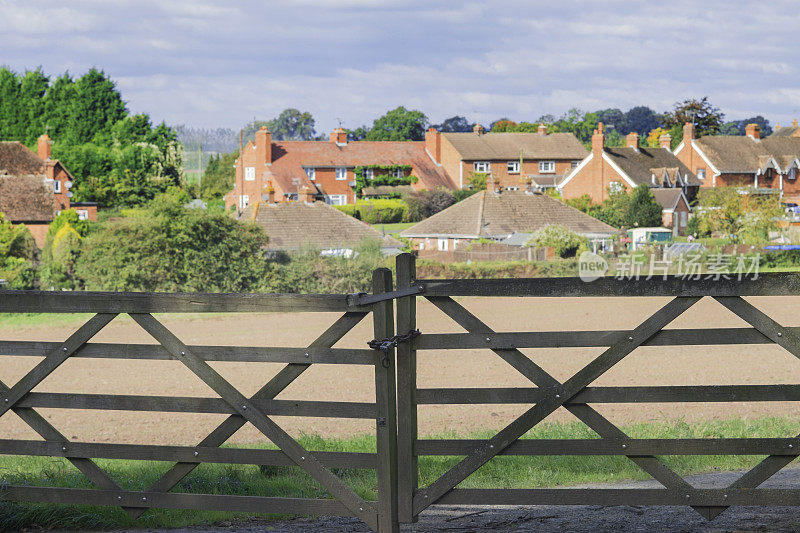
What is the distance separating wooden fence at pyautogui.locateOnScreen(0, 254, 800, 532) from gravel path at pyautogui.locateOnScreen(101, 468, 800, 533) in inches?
20.7

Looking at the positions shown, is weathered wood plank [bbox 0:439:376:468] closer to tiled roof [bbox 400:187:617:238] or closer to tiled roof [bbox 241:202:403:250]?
tiled roof [bbox 241:202:403:250]

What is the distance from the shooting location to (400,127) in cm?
15675

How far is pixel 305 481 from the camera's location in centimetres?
768

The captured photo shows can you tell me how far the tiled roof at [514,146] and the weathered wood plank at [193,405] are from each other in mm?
95606

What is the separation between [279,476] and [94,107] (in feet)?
328

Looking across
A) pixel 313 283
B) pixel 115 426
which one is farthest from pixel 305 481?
pixel 313 283

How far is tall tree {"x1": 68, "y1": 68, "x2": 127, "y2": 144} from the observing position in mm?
98938

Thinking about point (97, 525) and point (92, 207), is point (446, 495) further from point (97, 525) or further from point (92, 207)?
point (92, 207)

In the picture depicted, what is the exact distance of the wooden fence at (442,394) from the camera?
212 inches

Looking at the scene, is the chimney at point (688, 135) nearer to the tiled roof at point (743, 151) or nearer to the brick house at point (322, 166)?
the tiled roof at point (743, 151)

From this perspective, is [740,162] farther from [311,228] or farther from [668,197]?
[311,228]

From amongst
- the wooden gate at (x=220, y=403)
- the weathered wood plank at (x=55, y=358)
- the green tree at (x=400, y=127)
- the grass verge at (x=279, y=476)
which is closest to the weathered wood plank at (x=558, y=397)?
the wooden gate at (x=220, y=403)

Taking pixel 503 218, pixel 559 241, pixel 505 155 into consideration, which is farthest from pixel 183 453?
pixel 505 155

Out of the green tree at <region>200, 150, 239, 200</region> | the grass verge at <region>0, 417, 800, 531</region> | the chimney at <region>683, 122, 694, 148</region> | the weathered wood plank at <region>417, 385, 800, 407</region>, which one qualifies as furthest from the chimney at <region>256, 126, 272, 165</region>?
the weathered wood plank at <region>417, 385, 800, 407</region>
